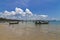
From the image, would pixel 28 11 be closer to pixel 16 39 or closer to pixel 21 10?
pixel 21 10

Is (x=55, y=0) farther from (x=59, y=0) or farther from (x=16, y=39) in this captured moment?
(x=16, y=39)

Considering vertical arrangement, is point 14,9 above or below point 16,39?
above

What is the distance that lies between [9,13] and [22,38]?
887 millimetres

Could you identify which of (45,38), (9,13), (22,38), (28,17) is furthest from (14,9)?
(45,38)

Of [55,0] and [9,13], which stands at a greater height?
[55,0]

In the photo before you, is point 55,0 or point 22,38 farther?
point 55,0

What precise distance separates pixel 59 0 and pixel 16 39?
1.69 meters

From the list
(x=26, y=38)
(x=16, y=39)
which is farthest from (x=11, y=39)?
(x=26, y=38)

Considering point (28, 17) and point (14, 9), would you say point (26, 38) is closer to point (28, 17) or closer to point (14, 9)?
point (28, 17)

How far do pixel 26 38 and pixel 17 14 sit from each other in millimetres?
732

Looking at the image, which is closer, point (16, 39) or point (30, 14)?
point (16, 39)

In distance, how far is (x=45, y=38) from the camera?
4.30 metres

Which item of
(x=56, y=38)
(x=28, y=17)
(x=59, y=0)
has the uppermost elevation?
(x=59, y=0)

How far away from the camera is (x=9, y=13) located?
4.61m
